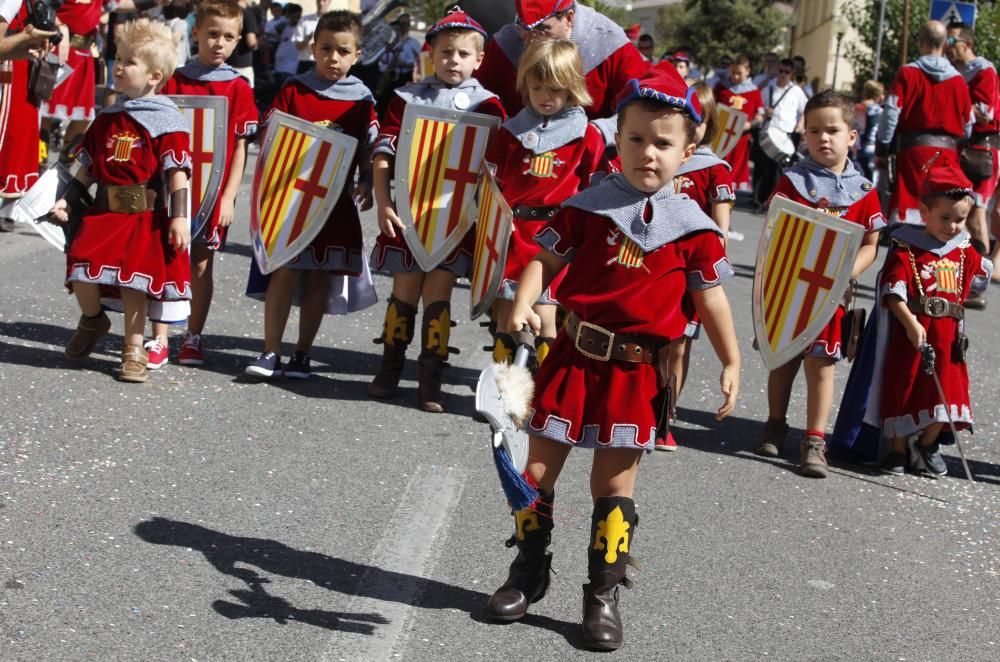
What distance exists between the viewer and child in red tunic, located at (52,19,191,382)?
6.53 m

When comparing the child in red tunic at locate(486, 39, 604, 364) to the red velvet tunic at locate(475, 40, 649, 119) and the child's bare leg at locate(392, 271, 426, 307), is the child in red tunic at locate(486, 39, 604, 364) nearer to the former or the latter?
the red velvet tunic at locate(475, 40, 649, 119)

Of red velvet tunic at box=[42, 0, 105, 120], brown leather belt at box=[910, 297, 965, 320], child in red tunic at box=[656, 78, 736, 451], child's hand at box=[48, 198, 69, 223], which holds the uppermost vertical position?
child in red tunic at box=[656, 78, 736, 451]

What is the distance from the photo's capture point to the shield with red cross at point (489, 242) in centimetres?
573

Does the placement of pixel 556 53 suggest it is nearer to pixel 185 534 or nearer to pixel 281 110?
pixel 281 110

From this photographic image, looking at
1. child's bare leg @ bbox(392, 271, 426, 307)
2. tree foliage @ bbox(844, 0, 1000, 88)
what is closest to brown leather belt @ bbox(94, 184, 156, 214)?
child's bare leg @ bbox(392, 271, 426, 307)

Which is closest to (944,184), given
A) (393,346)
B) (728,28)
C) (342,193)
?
(393,346)

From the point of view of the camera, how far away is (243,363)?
7.21 metres

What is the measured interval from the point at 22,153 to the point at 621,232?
6.10 m

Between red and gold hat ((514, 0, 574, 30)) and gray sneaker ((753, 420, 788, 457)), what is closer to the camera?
red and gold hat ((514, 0, 574, 30))

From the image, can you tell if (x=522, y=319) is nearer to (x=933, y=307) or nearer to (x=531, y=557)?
(x=531, y=557)

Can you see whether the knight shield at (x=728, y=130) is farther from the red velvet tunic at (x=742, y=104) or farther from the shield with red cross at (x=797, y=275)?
the shield with red cross at (x=797, y=275)

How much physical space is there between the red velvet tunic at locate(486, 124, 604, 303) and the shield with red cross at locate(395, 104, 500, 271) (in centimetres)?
30

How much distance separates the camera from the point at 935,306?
6.52 m

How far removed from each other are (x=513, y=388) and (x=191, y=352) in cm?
349
